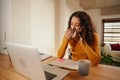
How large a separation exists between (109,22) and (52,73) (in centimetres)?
559

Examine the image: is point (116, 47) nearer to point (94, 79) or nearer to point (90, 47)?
point (90, 47)

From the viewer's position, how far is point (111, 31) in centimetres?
586

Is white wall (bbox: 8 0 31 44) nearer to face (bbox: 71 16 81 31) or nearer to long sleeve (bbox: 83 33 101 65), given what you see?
face (bbox: 71 16 81 31)

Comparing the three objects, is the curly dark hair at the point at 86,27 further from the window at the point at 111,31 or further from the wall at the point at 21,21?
the window at the point at 111,31

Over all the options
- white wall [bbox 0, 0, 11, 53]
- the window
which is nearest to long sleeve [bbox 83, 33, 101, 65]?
white wall [bbox 0, 0, 11, 53]

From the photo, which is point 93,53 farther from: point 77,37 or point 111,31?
point 111,31

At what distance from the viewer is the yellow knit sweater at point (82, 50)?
1.19m

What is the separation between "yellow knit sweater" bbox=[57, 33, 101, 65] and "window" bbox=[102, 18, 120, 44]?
482 centimetres

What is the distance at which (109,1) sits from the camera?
4.79m


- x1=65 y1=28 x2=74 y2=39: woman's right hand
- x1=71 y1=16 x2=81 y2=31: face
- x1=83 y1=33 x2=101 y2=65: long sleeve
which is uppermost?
x1=71 y1=16 x2=81 y2=31: face

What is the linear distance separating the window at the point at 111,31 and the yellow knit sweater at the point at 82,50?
15.8 feet

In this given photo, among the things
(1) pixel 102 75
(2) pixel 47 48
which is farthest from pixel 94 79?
(2) pixel 47 48

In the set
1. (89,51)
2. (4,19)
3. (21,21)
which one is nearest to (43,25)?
(21,21)

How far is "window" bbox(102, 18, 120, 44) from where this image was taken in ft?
18.7
